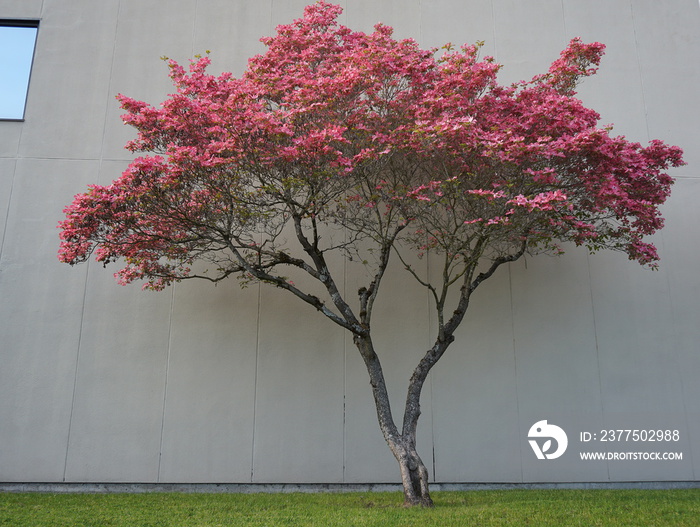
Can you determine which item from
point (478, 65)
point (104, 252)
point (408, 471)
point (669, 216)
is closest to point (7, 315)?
point (104, 252)

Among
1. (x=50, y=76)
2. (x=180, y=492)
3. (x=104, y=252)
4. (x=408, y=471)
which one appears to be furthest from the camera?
(x=50, y=76)

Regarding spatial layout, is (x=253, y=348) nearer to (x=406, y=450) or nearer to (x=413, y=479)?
(x=406, y=450)

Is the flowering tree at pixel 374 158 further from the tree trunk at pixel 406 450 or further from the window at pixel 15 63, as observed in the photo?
the window at pixel 15 63

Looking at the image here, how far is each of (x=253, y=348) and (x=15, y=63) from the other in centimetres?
552

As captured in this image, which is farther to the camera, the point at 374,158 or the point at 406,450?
the point at 406,450

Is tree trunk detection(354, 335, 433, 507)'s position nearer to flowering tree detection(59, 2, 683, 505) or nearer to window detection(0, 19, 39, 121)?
flowering tree detection(59, 2, 683, 505)

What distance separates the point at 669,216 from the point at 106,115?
8.19 meters

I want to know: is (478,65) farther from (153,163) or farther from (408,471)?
(408,471)

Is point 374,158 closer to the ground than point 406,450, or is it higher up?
higher up

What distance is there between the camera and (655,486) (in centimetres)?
738

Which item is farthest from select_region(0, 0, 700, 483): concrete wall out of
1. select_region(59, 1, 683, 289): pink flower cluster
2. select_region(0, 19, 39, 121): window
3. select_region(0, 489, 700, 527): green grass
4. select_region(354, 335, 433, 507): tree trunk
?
select_region(59, 1, 683, 289): pink flower cluster

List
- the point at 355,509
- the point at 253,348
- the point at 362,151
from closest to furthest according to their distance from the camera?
the point at 362,151, the point at 355,509, the point at 253,348

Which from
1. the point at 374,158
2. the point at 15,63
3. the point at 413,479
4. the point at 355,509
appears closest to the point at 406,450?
the point at 413,479

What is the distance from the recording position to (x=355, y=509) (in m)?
5.77
